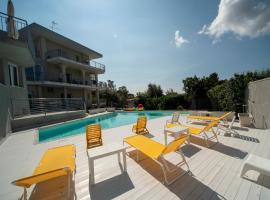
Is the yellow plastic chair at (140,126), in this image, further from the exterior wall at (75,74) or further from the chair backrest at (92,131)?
the exterior wall at (75,74)

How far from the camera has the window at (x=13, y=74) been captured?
384 inches

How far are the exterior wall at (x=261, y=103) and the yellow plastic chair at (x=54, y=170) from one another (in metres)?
8.19

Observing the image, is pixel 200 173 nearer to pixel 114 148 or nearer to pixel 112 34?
pixel 114 148

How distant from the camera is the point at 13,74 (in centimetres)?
1028

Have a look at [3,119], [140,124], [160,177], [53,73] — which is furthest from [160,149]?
[53,73]

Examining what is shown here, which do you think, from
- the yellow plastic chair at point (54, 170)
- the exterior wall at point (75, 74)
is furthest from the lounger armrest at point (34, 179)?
the exterior wall at point (75, 74)

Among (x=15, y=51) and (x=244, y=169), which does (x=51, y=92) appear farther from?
(x=244, y=169)

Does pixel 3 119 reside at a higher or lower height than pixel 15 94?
lower

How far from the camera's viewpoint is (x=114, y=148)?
10.5 ft

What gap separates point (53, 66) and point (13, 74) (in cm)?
825

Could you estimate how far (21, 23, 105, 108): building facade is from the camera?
15.5 m

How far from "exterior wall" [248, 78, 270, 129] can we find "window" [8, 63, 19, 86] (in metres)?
15.5

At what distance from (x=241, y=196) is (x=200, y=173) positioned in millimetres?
758

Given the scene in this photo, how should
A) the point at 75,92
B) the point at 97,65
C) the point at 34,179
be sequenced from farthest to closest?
the point at 97,65, the point at 75,92, the point at 34,179
